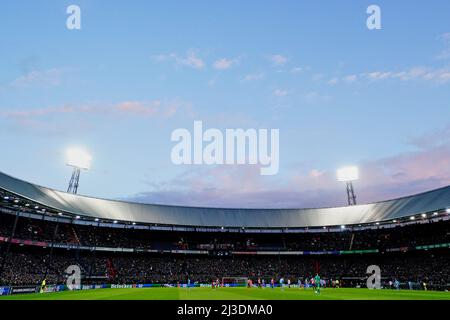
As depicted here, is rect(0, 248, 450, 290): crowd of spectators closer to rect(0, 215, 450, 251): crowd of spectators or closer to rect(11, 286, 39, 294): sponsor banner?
rect(0, 215, 450, 251): crowd of spectators

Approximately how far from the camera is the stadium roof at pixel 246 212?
53.2 m

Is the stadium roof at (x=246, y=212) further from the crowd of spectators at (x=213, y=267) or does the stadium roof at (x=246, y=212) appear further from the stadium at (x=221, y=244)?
the crowd of spectators at (x=213, y=267)

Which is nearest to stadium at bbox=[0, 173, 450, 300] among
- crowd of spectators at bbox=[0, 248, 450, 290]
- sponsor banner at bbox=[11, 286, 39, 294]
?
crowd of spectators at bbox=[0, 248, 450, 290]

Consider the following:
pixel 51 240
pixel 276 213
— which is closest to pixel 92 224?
pixel 51 240

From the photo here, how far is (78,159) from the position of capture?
6053 centimetres

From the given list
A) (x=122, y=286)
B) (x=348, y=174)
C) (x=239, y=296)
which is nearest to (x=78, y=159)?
(x=122, y=286)

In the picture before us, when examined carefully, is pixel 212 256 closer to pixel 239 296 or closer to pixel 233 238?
pixel 233 238

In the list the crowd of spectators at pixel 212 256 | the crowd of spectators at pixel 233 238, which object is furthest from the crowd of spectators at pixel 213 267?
the crowd of spectators at pixel 233 238

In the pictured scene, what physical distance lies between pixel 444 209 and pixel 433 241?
11.5 m

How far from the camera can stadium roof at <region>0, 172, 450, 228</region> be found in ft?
175

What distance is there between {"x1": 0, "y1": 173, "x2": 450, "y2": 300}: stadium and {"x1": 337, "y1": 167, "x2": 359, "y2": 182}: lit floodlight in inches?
273

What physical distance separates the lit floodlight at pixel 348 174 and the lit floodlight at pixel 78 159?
52921 millimetres

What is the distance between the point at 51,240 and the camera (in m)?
53.8
